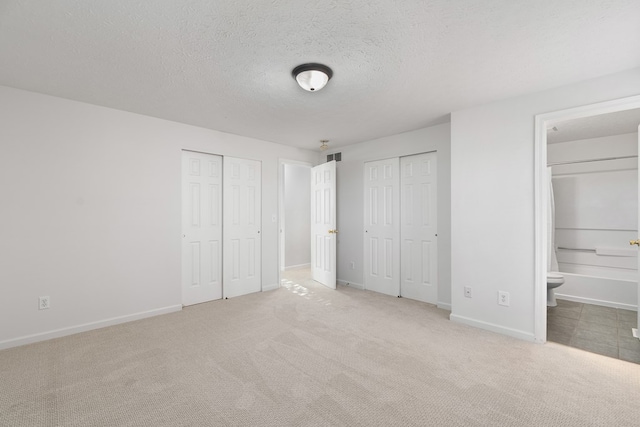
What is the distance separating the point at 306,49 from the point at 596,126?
398 centimetres

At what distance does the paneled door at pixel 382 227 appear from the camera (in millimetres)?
4352

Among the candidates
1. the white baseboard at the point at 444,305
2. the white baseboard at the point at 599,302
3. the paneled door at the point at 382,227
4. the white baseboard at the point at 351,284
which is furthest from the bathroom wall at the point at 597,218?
the white baseboard at the point at 351,284

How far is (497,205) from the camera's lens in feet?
9.80

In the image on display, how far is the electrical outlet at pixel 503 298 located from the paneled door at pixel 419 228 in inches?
38.5

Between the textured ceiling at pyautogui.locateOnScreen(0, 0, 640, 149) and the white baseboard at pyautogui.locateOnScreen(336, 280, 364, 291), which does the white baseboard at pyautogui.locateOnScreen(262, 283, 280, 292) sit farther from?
the textured ceiling at pyautogui.locateOnScreen(0, 0, 640, 149)

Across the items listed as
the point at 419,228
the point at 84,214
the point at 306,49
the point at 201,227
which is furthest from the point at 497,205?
the point at 84,214

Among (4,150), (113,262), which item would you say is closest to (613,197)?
(113,262)

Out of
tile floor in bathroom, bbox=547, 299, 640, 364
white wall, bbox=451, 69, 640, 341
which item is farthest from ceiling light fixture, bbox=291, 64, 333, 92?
tile floor in bathroom, bbox=547, 299, 640, 364

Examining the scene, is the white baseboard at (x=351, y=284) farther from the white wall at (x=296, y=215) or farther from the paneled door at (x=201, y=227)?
the paneled door at (x=201, y=227)

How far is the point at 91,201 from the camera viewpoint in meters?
3.08

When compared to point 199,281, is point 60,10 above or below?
above

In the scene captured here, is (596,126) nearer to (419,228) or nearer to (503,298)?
(419,228)

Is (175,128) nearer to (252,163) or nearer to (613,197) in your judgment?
(252,163)

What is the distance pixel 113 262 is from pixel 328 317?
246cm
